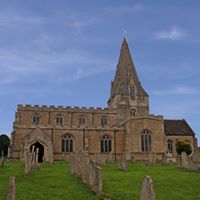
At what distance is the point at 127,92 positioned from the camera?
53938 millimetres

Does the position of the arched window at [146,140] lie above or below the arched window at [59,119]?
below

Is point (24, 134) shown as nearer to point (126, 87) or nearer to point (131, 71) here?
point (126, 87)

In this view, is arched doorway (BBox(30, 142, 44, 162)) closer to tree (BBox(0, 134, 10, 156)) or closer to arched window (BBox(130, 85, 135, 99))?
tree (BBox(0, 134, 10, 156))

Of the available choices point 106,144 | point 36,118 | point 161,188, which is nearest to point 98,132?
point 106,144

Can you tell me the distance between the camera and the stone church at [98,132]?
39281mm

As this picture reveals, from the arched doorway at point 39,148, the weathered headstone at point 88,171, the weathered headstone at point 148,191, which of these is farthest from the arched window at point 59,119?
the weathered headstone at point 148,191

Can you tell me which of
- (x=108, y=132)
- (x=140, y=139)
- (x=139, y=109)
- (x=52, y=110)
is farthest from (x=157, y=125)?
(x=52, y=110)

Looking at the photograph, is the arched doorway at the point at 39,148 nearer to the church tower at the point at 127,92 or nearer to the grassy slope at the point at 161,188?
the church tower at the point at 127,92

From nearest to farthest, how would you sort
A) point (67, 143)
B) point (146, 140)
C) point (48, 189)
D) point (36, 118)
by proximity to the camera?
point (48, 189) < point (67, 143) < point (146, 140) < point (36, 118)

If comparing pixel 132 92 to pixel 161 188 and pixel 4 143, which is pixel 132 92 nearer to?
pixel 4 143

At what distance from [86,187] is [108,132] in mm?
28140

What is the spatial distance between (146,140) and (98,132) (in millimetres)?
6270

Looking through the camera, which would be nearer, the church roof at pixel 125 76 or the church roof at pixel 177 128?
the church roof at pixel 177 128

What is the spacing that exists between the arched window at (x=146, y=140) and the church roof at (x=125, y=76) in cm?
1305
